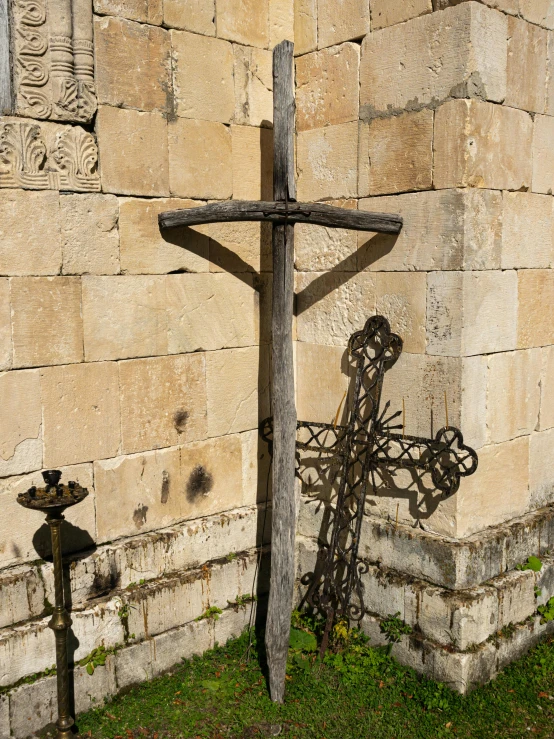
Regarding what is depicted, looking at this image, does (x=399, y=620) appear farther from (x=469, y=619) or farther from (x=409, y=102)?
(x=409, y=102)

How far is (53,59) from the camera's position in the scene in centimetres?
421

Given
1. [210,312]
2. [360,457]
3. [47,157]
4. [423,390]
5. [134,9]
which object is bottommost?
[360,457]

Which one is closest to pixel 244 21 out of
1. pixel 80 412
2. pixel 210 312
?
pixel 210 312

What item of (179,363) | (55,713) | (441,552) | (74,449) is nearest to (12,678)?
(55,713)

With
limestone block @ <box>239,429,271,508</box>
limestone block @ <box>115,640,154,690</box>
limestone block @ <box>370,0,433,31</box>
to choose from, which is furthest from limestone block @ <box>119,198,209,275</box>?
limestone block @ <box>115,640,154,690</box>

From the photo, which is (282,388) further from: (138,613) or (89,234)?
(138,613)

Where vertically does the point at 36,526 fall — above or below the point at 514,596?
above

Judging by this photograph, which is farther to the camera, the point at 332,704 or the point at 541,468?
the point at 541,468

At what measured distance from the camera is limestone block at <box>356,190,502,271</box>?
4469 mm

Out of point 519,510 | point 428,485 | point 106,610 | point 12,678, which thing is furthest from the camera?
point 519,510

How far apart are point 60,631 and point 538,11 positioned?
4695 mm

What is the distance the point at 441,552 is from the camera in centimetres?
463

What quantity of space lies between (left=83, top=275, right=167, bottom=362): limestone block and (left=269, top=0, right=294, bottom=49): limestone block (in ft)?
6.51

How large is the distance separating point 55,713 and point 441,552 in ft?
7.96
